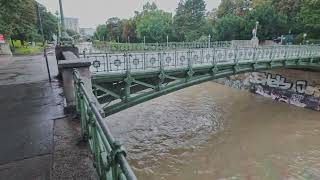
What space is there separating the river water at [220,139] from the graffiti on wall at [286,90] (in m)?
1.07

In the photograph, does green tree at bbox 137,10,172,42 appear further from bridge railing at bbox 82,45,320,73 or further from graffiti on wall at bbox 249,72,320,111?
bridge railing at bbox 82,45,320,73

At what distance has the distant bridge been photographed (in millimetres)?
10219

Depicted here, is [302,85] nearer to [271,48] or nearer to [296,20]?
[271,48]

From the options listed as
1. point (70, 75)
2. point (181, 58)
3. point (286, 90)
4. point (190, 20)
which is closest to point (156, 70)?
point (181, 58)


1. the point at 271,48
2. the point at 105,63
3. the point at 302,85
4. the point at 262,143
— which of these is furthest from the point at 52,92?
the point at 302,85

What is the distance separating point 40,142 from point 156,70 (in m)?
7.58

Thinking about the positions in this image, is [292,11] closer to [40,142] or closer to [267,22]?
[267,22]

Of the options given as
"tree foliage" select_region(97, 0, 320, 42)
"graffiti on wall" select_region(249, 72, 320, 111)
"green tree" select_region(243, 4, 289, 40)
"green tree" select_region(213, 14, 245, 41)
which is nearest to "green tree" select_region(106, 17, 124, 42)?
"tree foliage" select_region(97, 0, 320, 42)

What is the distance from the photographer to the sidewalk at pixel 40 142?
3195mm

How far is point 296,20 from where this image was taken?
39906 mm

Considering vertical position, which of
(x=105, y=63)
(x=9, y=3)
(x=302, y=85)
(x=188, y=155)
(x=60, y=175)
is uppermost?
(x=9, y=3)

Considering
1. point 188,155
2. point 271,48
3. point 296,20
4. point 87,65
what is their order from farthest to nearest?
point 296,20
point 271,48
point 188,155
point 87,65

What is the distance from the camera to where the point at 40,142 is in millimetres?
4113

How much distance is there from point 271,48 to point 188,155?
999 cm
